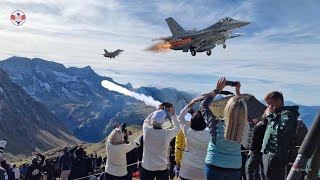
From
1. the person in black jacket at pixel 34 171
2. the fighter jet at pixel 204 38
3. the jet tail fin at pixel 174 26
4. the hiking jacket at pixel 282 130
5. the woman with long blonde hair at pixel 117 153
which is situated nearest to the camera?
the hiking jacket at pixel 282 130

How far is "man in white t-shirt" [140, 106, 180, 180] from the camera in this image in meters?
9.58

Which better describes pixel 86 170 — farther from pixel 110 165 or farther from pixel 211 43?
pixel 211 43

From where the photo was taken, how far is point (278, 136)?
28.7 feet

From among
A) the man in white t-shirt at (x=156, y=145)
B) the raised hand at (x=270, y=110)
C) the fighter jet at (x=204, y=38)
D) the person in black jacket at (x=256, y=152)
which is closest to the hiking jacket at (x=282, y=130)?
the raised hand at (x=270, y=110)

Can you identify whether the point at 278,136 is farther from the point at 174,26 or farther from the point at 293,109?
the point at 174,26

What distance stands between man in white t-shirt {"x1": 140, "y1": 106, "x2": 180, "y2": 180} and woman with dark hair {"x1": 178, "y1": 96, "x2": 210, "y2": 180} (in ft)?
2.27

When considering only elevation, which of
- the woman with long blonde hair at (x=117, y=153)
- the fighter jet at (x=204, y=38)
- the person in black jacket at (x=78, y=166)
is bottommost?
the person in black jacket at (x=78, y=166)

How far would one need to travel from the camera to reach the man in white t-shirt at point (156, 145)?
377 inches

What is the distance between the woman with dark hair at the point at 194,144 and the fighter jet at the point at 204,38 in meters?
45.6

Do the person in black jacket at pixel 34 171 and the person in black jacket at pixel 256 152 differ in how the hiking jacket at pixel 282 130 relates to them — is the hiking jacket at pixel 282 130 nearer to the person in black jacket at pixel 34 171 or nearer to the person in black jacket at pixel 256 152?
the person in black jacket at pixel 256 152

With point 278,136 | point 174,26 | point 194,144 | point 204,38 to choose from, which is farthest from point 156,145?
point 174,26

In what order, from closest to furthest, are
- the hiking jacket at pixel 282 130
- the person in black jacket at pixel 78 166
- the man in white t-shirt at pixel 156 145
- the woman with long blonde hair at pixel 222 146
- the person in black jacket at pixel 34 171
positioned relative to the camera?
the woman with long blonde hair at pixel 222 146, the hiking jacket at pixel 282 130, the man in white t-shirt at pixel 156 145, the person in black jacket at pixel 78 166, the person in black jacket at pixel 34 171

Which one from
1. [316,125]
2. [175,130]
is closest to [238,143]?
[175,130]

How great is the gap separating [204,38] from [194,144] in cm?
4775
